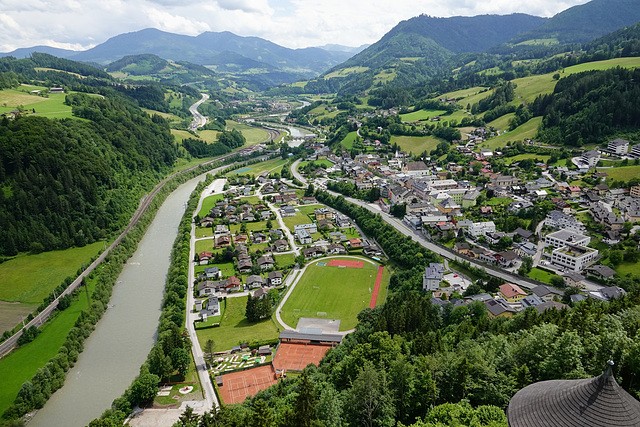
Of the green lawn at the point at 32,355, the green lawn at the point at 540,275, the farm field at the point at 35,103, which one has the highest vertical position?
the farm field at the point at 35,103

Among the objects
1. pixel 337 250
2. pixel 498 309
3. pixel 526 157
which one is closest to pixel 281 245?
pixel 337 250

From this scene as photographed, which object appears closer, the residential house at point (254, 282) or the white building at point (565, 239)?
the white building at point (565, 239)

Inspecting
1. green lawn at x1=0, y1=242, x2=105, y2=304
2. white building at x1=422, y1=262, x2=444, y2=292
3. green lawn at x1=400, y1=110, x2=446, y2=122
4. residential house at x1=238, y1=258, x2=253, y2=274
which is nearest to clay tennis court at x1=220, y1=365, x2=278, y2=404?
residential house at x1=238, y1=258, x2=253, y2=274

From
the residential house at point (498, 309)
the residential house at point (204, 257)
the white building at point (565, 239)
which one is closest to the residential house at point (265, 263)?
the residential house at point (204, 257)

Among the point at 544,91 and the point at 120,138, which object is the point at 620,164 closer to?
the point at 544,91

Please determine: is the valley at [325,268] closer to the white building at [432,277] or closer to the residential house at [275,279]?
the residential house at [275,279]

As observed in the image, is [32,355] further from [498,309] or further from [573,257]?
[573,257]

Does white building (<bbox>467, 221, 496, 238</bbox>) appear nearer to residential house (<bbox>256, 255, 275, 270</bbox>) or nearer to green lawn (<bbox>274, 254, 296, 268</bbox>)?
green lawn (<bbox>274, 254, 296, 268</bbox>)
